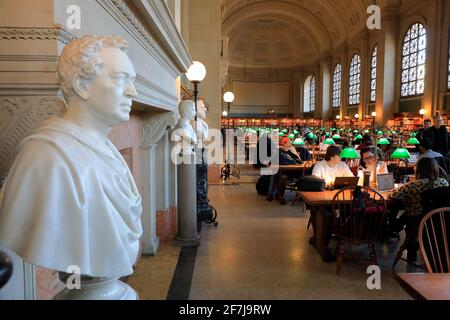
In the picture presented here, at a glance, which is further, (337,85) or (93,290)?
(337,85)

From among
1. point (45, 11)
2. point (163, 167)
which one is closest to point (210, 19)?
point (163, 167)

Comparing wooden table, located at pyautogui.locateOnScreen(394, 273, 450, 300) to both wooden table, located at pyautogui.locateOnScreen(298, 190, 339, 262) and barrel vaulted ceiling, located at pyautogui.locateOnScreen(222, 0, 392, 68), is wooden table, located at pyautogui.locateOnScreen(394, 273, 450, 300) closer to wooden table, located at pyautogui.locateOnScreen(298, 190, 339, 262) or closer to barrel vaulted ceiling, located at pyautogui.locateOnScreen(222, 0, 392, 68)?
wooden table, located at pyautogui.locateOnScreen(298, 190, 339, 262)

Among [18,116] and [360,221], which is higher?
[18,116]

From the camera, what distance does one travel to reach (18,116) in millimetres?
1324

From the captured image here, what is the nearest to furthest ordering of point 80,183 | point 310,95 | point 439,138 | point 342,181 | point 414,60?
point 80,183 → point 342,181 → point 439,138 → point 414,60 → point 310,95

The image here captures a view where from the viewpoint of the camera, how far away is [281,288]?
3736 mm

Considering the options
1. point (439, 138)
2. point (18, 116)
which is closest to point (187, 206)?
point (18, 116)

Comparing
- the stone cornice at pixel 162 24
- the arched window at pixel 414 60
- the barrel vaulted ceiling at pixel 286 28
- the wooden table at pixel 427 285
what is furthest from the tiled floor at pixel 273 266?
the barrel vaulted ceiling at pixel 286 28

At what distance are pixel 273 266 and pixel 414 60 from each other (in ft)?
60.6

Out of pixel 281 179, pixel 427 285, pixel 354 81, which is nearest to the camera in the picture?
pixel 427 285

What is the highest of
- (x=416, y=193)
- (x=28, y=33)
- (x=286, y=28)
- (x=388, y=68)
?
(x=286, y=28)

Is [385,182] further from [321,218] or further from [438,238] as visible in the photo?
[438,238]
